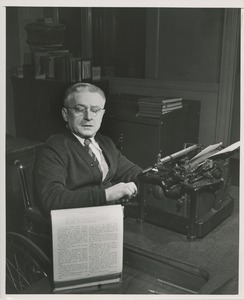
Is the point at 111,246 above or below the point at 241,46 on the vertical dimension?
below

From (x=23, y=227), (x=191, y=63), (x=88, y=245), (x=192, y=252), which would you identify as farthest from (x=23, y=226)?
(x=191, y=63)

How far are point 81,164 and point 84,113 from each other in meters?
0.14

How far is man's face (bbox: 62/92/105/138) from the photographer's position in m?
1.01

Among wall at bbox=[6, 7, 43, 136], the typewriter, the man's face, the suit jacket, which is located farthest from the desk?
wall at bbox=[6, 7, 43, 136]

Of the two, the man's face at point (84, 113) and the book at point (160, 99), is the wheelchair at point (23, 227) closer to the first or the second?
the man's face at point (84, 113)

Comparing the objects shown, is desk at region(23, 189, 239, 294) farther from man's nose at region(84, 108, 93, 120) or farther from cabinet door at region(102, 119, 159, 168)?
man's nose at region(84, 108, 93, 120)

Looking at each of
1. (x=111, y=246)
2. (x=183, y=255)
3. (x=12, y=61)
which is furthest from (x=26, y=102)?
(x=183, y=255)

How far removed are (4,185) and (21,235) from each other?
17 centimetres

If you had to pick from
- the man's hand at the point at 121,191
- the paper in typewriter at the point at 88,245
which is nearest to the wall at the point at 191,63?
the man's hand at the point at 121,191

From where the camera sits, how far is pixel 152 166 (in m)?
1.05

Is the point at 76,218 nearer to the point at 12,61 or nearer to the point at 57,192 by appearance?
the point at 57,192

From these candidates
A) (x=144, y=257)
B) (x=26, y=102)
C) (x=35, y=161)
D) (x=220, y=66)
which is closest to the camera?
(x=144, y=257)

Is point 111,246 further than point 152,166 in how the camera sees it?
No

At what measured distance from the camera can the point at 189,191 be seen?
96cm
